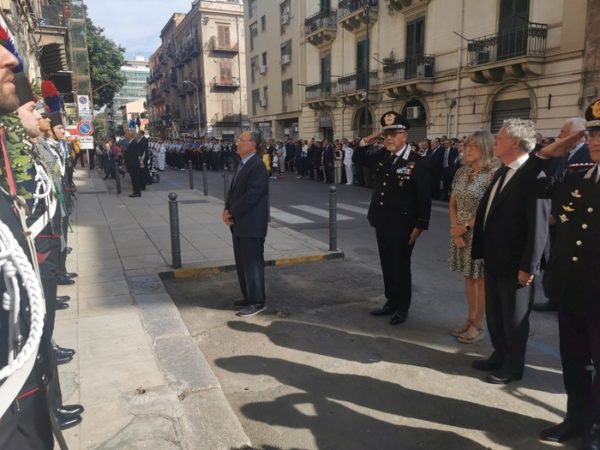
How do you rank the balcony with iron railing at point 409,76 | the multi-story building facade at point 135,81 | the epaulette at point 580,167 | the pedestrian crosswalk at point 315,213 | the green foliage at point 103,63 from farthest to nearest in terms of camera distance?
1. the multi-story building facade at point 135,81
2. the green foliage at point 103,63
3. the balcony with iron railing at point 409,76
4. the pedestrian crosswalk at point 315,213
5. the epaulette at point 580,167

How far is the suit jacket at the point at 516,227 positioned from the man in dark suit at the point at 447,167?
10837mm

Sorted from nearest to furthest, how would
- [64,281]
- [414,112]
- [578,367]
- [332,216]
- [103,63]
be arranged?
1. [578,367]
2. [64,281]
3. [332,216]
4. [414,112]
5. [103,63]

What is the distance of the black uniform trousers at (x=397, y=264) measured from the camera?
4.59 meters

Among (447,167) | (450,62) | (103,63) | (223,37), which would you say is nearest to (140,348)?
(447,167)

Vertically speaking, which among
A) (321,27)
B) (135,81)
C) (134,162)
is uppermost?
(135,81)

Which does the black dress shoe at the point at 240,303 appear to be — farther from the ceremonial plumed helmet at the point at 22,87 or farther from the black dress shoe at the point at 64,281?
the ceremonial plumed helmet at the point at 22,87

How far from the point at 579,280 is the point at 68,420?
3.16 metres

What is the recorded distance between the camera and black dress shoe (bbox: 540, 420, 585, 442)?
288 cm

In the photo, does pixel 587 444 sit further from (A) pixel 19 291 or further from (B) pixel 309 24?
(B) pixel 309 24

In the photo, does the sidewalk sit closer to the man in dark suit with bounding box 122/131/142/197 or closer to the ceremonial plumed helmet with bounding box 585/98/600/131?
the ceremonial plumed helmet with bounding box 585/98/600/131

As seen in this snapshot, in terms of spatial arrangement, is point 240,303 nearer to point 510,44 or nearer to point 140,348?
point 140,348

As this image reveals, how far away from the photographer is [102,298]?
5344mm

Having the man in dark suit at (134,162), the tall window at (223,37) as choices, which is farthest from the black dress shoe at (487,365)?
the tall window at (223,37)

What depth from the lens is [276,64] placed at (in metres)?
36.3
